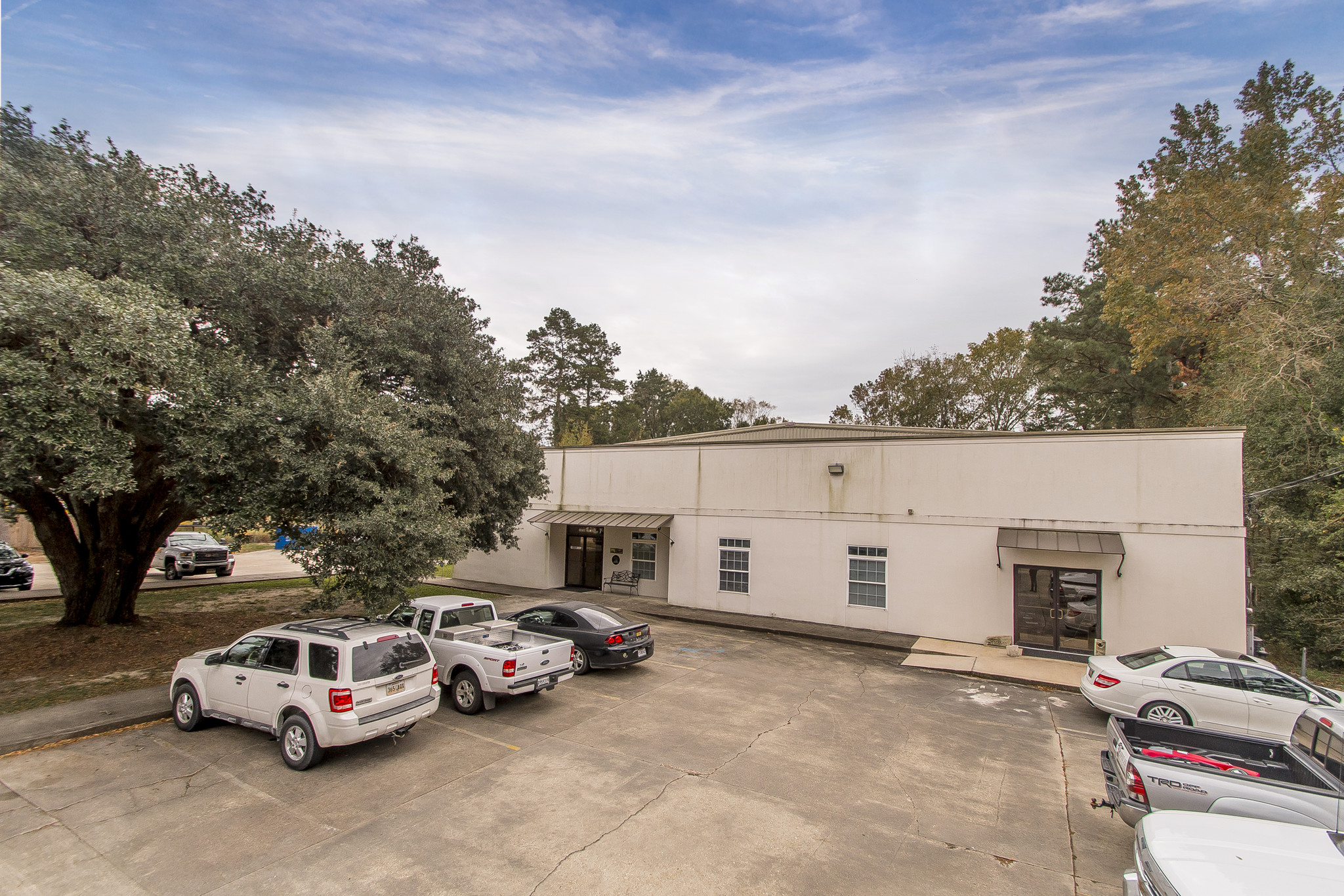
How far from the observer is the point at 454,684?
9.78 meters

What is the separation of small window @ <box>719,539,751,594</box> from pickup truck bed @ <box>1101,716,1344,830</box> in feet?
40.7

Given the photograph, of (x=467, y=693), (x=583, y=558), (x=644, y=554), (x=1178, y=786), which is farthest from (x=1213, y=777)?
(x=583, y=558)

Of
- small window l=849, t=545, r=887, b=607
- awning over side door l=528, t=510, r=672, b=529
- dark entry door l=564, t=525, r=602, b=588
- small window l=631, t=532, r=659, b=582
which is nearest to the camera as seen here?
small window l=849, t=545, r=887, b=607

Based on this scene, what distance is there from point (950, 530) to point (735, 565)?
21.2ft

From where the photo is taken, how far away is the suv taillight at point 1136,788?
5590mm

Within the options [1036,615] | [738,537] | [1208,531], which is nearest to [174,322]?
[738,537]

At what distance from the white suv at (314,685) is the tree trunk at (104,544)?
574 centimetres

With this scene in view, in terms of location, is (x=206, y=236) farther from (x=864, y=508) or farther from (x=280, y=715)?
(x=864, y=508)

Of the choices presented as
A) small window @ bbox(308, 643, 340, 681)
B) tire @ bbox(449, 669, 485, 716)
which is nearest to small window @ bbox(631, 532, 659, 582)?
tire @ bbox(449, 669, 485, 716)

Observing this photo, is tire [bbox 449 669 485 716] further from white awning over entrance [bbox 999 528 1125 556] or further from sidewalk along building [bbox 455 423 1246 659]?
white awning over entrance [bbox 999 528 1125 556]

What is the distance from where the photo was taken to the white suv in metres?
7.19

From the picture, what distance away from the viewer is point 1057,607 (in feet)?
48.0

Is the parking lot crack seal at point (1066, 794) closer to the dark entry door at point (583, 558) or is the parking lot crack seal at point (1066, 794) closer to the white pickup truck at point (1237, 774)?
the white pickup truck at point (1237, 774)

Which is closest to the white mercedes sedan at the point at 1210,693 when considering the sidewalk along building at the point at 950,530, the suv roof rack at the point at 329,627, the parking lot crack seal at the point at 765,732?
the sidewalk along building at the point at 950,530
